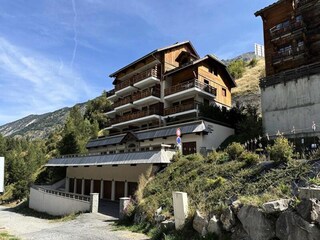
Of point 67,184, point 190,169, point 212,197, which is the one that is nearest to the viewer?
point 212,197

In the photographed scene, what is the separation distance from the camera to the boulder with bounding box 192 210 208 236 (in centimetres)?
1199

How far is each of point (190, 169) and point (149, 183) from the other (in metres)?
3.46

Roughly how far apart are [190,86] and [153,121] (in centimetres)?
783

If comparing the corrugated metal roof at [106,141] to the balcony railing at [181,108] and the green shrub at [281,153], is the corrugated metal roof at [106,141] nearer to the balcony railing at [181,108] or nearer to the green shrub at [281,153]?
the balcony railing at [181,108]

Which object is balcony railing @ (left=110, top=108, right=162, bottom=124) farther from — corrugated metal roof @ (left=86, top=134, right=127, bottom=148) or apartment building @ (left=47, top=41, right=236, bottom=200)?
corrugated metal roof @ (left=86, top=134, right=127, bottom=148)

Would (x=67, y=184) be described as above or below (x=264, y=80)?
below

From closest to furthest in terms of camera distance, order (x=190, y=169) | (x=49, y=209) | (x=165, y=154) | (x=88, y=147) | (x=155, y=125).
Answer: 1. (x=190, y=169)
2. (x=165, y=154)
3. (x=49, y=209)
4. (x=155, y=125)
5. (x=88, y=147)

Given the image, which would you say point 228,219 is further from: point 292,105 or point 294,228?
point 292,105

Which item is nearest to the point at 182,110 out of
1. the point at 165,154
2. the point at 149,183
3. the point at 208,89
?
A: the point at 208,89

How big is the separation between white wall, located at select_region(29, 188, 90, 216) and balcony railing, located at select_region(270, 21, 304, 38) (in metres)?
25.5

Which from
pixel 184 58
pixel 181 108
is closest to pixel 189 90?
pixel 181 108

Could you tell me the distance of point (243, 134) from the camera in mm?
29844

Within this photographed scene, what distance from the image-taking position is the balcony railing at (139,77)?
39.4 metres

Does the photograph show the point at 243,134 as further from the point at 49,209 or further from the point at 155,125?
the point at 49,209
